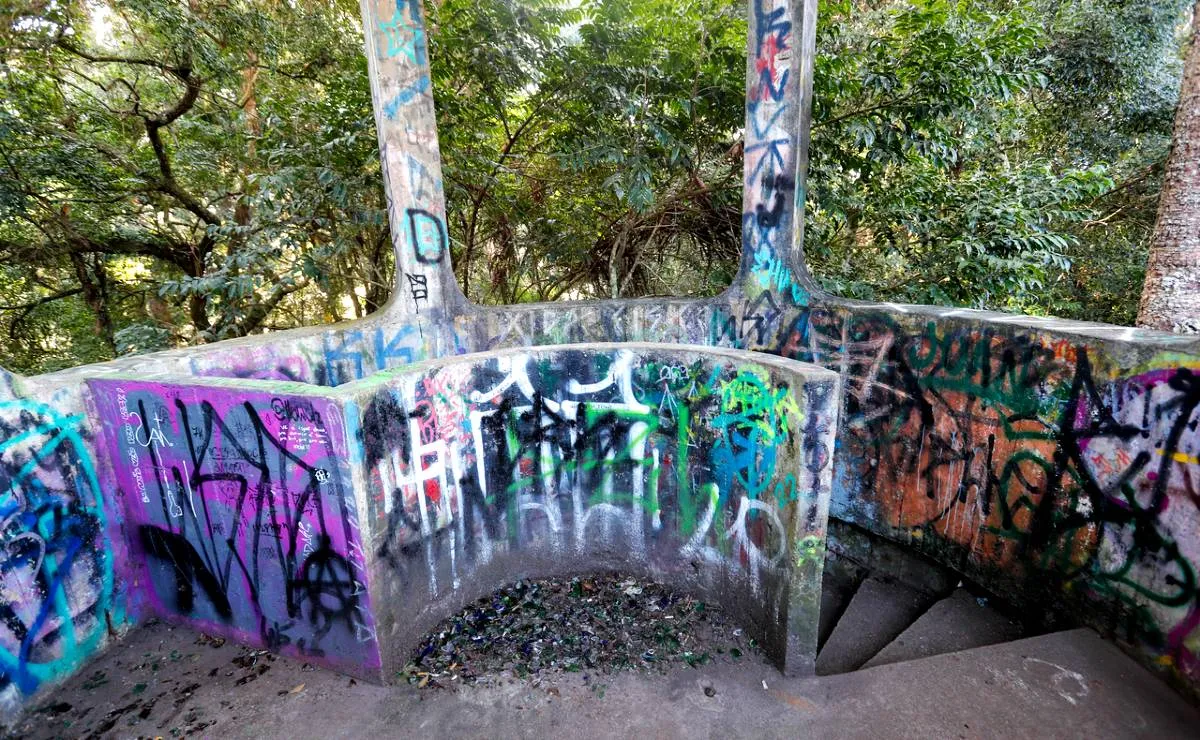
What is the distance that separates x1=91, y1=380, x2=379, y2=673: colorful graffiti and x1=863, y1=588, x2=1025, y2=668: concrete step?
330 cm

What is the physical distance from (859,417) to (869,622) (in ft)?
5.24

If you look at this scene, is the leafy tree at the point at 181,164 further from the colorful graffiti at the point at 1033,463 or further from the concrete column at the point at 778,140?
the colorful graffiti at the point at 1033,463

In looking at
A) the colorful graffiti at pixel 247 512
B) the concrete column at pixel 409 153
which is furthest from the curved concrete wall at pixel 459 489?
the concrete column at pixel 409 153

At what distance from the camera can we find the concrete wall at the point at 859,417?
281 cm

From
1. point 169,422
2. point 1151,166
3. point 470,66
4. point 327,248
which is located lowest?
point 169,422

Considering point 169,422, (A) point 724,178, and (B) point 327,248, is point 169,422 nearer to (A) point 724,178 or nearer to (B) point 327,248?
(B) point 327,248

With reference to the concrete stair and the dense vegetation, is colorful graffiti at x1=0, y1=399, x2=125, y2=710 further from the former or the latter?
the concrete stair

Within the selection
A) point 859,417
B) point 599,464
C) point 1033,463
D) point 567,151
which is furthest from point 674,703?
point 567,151

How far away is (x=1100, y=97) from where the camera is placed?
8.16m

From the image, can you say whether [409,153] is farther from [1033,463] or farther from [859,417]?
[1033,463]

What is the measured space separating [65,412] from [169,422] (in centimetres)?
55

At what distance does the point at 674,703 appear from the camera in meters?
2.95

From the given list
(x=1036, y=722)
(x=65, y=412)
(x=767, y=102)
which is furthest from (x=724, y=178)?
(x=65, y=412)

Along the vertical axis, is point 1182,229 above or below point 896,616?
above
